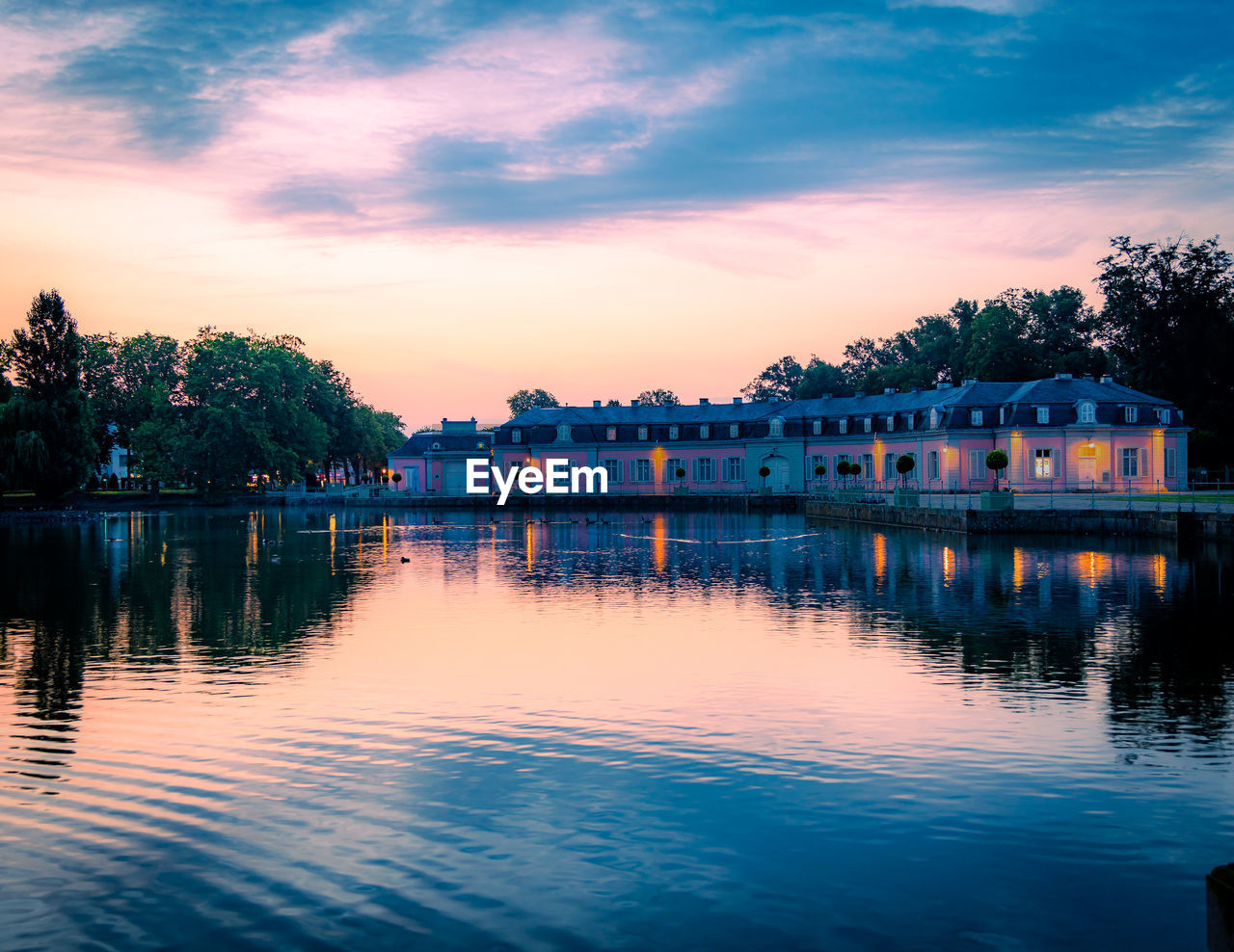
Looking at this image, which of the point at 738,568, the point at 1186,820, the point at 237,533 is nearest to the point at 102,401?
the point at 237,533

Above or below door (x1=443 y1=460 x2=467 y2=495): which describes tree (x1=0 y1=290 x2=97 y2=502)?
above

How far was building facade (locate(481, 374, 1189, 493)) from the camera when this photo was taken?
2734 inches

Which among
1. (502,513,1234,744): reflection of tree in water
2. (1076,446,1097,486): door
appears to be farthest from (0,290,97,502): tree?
(1076,446,1097,486): door

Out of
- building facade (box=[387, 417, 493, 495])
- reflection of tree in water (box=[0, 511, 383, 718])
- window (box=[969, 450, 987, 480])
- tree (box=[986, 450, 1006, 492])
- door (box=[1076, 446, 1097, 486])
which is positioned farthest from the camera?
building facade (box=[387, 417, 493, 495])

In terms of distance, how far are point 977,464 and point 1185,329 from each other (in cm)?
1794

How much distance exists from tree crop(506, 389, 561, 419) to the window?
301 feet

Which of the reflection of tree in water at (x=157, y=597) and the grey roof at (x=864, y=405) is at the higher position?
the grey roof at (x=864, y=405)

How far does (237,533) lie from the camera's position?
56250 millimetres

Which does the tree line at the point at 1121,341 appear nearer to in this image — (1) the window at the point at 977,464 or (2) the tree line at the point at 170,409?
(1) the window at the point at 977,464

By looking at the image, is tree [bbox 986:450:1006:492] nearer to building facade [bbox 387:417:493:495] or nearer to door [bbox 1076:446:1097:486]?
door [bbox 1076:446:1097:486]

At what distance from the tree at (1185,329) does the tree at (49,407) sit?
3032 inches

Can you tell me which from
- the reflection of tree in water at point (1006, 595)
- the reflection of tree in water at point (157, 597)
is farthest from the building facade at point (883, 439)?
the reflection of tree in water at point (157, 597)

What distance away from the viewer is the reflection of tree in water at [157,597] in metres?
19.1

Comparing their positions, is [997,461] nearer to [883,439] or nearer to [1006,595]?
[883,439]
